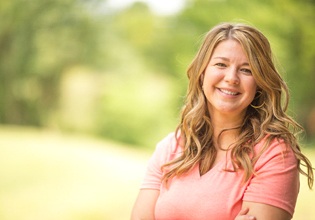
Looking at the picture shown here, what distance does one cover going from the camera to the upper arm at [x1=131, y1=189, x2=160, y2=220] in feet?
5.49

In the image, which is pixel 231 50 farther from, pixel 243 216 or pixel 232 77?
pixel 243 216

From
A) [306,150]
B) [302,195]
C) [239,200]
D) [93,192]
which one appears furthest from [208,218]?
[306,150]

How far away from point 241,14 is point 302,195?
7.96ft

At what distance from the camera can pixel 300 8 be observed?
239 inches

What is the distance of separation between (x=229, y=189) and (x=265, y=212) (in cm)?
13

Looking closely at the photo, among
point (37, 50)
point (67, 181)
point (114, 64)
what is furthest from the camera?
point (114, 64)

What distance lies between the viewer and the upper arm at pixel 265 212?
1.47 meters

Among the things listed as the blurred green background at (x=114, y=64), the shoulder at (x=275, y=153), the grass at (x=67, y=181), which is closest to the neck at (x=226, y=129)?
the shoulder at (x=275, y=153)

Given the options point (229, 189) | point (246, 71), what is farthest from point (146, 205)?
point (246, 71)

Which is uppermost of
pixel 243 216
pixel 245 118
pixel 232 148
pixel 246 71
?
pixel 246 71

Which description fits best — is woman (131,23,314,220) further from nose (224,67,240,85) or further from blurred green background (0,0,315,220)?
blurred green background (0,0,315,220)

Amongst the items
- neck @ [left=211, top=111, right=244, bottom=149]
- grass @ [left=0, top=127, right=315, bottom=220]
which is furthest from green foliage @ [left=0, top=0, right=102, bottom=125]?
neck @ [left=211, top=111, right=244, bottom=149]

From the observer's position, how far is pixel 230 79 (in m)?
1.57

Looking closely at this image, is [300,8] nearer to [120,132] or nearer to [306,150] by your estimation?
[306,150]
